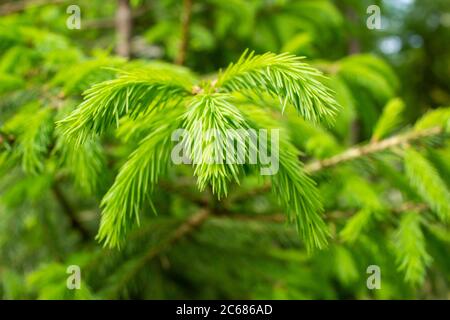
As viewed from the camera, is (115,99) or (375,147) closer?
(115,99)

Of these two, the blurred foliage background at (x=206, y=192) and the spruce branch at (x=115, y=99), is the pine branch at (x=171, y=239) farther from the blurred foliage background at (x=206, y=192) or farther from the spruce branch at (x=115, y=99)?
the spruce branch at (x=115, y=99)

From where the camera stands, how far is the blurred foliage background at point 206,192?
49.1 inches

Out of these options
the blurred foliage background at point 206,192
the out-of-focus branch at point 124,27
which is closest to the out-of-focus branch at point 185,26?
the blurred foliage background at point 206,192

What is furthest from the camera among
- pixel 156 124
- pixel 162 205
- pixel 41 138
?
pixel 162 205

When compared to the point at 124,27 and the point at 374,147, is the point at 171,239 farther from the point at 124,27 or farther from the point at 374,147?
the point at 124,27

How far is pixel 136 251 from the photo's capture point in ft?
6.11

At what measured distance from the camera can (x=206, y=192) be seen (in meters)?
1.85

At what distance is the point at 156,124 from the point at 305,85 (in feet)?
1.15

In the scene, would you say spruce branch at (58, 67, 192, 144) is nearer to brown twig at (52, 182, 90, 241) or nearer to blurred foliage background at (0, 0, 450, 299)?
blurred foliage background at (0, 0, 450, 299)

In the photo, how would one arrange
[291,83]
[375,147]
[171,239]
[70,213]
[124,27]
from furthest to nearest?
[124,27] → [70,213] → [171,239] → [375,147] → [291,83]

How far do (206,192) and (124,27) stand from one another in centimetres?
108

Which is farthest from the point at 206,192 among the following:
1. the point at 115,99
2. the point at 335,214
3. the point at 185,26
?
the point at 115,99
